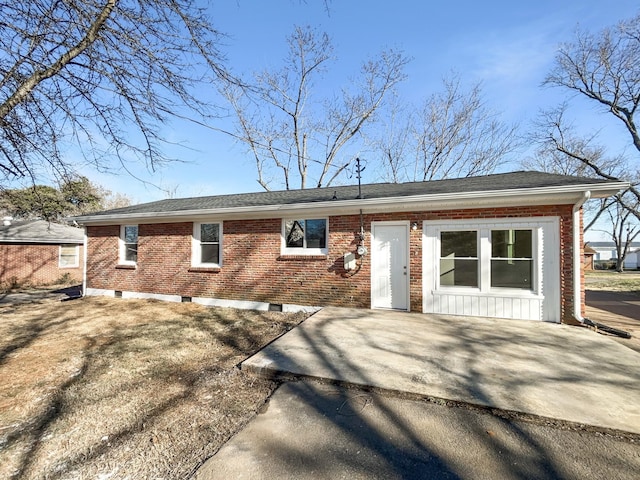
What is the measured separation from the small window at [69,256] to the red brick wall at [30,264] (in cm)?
24

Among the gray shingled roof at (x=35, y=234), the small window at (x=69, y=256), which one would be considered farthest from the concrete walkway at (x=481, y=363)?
the small window at (x=69, y=256)

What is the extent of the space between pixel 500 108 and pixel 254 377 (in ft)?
66.3

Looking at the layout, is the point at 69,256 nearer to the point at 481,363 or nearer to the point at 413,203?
the point at 413,203

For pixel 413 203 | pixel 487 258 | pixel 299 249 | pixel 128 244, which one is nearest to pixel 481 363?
pixel 487 258

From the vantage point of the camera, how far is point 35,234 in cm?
1567

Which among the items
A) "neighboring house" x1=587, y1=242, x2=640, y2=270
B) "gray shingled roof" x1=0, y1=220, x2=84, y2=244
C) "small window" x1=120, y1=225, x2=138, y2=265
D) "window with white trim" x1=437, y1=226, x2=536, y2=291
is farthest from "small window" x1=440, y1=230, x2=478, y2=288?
"neighboring house" x1=587, y1=242, x2=640, y2=270

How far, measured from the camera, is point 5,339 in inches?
211

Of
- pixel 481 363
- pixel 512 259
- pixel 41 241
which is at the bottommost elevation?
pixel 481 363

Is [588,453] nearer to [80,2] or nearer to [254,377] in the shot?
[254,377]

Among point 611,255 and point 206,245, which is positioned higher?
point 206,245

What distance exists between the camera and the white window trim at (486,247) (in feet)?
18.9

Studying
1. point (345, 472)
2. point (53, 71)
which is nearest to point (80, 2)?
point (53, 71)

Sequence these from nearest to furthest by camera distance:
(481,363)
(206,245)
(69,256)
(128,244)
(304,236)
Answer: (481,363)
(304,236)
(206,245)
(128,244)
(69,256)

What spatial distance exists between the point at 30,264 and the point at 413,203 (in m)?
19.7
